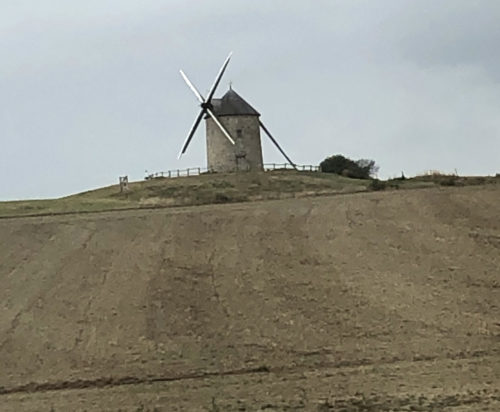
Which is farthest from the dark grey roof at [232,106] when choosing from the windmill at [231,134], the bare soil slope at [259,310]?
the bare soil slope at [259,310]

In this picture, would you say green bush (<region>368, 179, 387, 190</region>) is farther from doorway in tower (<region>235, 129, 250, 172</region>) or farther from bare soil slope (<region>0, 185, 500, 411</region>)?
doorway in tower (<region>235, 129, 250, 172</region>)

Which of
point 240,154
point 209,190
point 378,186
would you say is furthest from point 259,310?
point 240,154

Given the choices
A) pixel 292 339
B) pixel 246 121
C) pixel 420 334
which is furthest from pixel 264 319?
pixel 246 121

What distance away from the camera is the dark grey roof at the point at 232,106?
78.2 m

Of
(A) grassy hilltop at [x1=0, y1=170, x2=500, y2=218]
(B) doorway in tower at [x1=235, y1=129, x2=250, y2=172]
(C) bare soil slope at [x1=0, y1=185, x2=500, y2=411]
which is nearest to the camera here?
(C) bare soil slope at [x1=0, y1=185, x2=500, y2=411]

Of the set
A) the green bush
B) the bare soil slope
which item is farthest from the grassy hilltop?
the bare soil slope

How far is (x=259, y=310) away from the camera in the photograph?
2880 centimetres

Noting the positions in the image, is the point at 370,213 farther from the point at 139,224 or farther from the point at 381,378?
the point at 381,378

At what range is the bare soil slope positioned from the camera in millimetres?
22125

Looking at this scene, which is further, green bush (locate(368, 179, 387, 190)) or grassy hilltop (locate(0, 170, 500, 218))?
green bush (locate(368, 179, 387, 190))

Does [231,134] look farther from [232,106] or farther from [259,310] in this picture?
[259,310]

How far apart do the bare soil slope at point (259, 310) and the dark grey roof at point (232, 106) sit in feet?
109

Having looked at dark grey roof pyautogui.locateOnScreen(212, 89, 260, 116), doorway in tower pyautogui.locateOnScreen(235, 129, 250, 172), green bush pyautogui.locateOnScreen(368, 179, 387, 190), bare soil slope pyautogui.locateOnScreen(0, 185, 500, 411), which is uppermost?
dark grey roof pyautogui.locateOnScreen(212, 89, 260, 116)

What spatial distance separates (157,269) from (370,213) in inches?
454
